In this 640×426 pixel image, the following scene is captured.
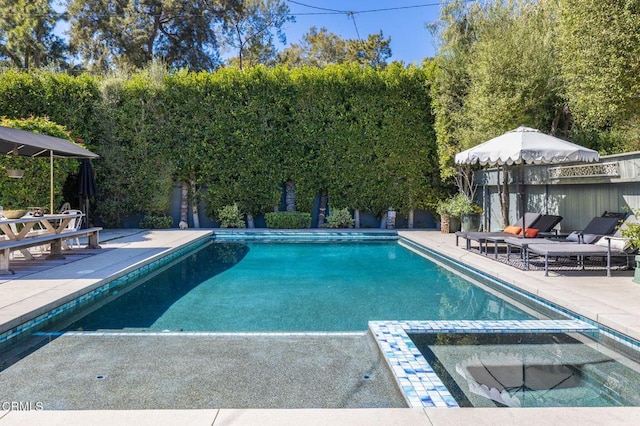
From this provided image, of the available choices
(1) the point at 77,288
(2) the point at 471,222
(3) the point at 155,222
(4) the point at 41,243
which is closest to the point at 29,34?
(3) the point at 155,222

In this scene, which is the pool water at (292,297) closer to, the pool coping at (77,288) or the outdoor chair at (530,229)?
the pool coping at (77,288)

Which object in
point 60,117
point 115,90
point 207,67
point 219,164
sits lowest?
point 219,164

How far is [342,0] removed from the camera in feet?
64.4

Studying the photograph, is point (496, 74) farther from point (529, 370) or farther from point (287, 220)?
point (529, 370)

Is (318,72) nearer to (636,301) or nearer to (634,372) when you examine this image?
(636,301)

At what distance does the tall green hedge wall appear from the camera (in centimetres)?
1315

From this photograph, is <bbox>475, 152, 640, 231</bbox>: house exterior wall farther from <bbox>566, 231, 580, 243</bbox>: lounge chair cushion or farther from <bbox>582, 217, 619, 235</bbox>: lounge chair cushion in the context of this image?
<bbox>566, 231, 580, 243</bbox>: lounge chair cushion

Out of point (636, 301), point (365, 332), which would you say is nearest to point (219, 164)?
point (365, 332)

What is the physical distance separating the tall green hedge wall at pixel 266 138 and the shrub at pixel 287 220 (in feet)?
1.27

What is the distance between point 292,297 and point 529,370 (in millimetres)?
3105

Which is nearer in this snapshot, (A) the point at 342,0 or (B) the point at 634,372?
(B) the point at 634,372

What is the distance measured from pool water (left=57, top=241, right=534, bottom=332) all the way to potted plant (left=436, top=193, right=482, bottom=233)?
2.61 metres

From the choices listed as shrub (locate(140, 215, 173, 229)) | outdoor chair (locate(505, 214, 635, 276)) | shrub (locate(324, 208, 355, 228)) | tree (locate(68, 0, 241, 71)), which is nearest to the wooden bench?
shrub (locate(140, 215, 173, 229))

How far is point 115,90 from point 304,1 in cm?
1091
